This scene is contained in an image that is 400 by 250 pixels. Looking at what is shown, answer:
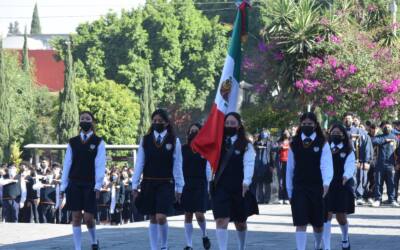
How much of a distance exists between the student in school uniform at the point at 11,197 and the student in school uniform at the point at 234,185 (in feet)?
58.4

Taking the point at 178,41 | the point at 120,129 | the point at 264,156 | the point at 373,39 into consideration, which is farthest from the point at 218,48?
the point at 264,156

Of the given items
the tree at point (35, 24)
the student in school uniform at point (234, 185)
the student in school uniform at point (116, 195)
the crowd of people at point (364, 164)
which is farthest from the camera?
the tree at point (35, 24)

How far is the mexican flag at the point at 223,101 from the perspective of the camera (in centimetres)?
1577

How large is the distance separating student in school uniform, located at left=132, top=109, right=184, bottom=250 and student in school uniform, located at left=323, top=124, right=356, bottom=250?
7.19 ft

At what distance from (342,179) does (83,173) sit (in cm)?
355

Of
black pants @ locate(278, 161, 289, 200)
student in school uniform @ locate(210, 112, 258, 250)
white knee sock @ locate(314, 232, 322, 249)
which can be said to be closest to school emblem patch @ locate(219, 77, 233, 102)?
student in school uniform @ locate(210, 112, 258, 250)

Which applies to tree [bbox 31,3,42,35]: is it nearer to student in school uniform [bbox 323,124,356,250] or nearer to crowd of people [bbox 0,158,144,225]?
crowd of people [bbox 0,158,144,225]

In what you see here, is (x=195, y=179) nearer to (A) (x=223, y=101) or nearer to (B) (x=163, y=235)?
(A) (x=223, y=101)

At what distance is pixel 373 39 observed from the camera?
115 ft

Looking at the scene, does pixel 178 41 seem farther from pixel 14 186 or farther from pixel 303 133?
pixel 303 133

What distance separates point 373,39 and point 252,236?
16.8m

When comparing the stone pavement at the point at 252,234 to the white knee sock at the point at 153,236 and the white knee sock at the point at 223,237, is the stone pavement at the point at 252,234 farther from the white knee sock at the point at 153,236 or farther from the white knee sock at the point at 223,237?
the white knee sock at the point at 223,237

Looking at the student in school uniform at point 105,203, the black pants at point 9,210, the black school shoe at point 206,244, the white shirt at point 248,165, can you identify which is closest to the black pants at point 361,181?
the student in school uniform at point 105,203

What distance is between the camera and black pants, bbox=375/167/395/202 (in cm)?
2669
